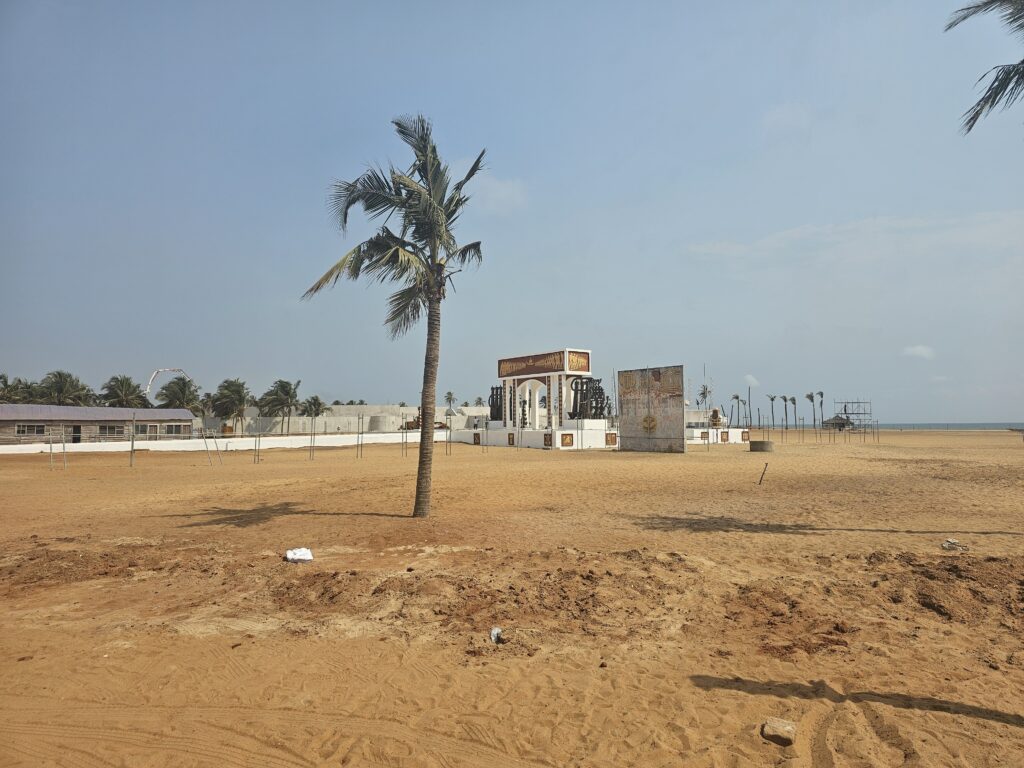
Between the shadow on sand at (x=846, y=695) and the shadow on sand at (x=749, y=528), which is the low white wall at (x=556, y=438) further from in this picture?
the shadow on sand at (x=846, y=695)

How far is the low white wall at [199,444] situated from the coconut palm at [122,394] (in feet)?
113

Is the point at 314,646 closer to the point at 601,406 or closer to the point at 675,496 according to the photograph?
the point at 675,496

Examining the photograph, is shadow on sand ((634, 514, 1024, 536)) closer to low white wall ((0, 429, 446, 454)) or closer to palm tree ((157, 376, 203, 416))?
low white wall ((0, 429, 446, 454))

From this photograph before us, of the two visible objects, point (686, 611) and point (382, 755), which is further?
point (686, 611)

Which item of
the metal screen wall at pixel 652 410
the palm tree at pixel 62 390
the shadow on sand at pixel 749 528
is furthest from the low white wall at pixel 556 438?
the palm tree at pixel 62 390

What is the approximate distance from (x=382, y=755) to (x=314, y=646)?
2.27 m

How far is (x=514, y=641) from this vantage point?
20.9 ft

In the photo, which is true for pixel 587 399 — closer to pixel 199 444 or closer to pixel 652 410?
pixel 652 410

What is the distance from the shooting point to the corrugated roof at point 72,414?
4872 cm

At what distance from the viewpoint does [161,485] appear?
71.4 feet

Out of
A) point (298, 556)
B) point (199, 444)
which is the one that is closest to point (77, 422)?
point (199, 444)

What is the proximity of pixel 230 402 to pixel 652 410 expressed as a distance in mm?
61877

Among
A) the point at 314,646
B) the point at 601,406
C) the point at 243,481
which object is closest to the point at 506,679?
the point at 314,646

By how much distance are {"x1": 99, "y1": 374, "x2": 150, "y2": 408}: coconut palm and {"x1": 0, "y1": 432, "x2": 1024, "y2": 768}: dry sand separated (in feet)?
233
